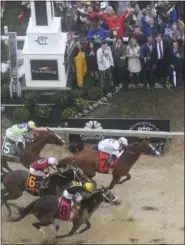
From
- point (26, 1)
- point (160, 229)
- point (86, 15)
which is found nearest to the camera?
point (160, 229)

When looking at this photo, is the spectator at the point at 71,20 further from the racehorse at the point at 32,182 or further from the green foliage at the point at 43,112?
the racehorse at the point at 32,182

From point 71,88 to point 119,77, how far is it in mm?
1085

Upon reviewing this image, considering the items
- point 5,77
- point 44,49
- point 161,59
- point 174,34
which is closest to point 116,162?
point 161,59

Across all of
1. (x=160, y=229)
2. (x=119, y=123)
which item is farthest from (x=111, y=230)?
(x=119, y=123)

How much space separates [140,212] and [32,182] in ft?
6.74

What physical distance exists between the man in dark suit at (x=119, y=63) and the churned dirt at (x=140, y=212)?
1878 millimetres

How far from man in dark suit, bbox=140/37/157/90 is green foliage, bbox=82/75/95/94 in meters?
1.21

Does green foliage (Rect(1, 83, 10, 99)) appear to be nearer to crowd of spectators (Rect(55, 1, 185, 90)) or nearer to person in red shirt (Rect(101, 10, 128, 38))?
crowd of spectators (Rect(55, 1, 185, 90))

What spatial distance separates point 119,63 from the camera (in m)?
16.6

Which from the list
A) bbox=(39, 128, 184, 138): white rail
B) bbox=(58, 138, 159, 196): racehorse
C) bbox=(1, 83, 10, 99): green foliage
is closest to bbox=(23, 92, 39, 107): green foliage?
bbox=(1, 83, 10, 99): green foliage

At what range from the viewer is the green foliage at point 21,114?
637 inches

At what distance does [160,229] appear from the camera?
1300 cm

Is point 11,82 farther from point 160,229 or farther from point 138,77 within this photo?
point 160,229

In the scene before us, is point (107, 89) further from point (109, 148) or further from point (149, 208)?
point (149, 208)
